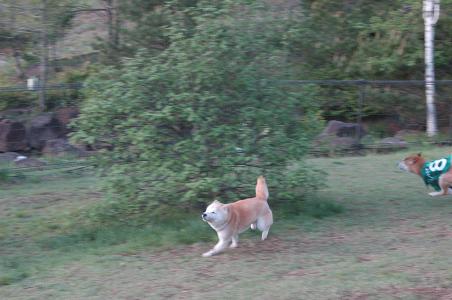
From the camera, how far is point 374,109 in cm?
1866

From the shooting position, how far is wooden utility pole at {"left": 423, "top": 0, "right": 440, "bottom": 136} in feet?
58.9

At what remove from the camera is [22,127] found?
1639 centimetres

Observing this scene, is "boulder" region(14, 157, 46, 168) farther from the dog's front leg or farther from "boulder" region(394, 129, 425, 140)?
"boulder" region(394, 129, 425, 140)

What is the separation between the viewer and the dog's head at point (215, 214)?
7.26 meters

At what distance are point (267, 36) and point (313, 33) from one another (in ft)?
40.3

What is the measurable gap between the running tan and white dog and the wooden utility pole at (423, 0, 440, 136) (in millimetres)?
10306

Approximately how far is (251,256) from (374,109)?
11.8 m

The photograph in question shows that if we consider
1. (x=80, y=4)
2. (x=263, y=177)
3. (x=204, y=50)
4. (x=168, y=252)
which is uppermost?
(x=80, y=4)

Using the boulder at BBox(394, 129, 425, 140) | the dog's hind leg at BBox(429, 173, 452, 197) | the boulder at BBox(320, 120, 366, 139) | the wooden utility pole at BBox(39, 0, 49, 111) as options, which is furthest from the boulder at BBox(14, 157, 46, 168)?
the boulder at BBox(394, 129, 425, 140)

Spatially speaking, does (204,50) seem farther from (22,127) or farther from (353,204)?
(22,127)

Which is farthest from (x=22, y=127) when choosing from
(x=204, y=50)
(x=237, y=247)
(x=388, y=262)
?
(x=388, y=262)

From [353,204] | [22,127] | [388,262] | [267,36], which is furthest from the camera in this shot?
[22,127]

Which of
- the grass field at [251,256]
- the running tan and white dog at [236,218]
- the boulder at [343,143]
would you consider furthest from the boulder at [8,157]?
the running tan and white dog at [236,218]

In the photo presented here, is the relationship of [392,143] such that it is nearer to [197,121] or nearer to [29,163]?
[29,163]
